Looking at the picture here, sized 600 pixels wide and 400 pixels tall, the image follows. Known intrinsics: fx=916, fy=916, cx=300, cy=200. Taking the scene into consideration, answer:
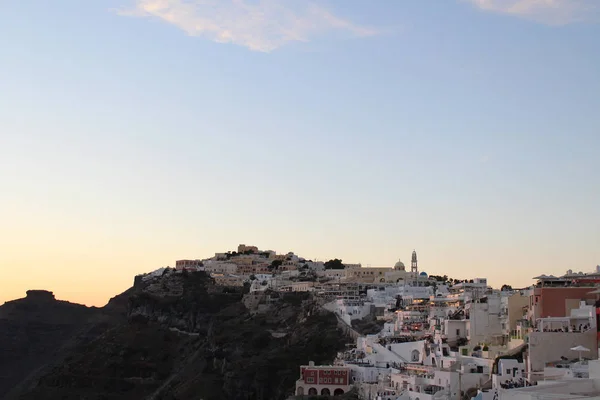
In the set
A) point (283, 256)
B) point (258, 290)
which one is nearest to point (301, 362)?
point (258, 290)

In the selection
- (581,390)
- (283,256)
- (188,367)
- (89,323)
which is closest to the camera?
A: (581,390)

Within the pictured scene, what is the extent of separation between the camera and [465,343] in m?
59.8

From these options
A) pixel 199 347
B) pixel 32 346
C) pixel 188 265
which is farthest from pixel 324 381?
pixel 32 346

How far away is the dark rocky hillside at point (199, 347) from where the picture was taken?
84.6 m

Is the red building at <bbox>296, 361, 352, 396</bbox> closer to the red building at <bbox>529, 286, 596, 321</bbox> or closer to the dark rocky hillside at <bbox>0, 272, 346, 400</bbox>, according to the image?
the dark rocky hillside at <bbox>0, 272, 346, 400</bbox>

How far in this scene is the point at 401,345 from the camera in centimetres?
6669

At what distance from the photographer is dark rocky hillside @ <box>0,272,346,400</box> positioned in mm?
84562

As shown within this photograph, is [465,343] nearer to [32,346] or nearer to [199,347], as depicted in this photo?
[199,347]

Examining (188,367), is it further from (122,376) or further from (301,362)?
(301,362)

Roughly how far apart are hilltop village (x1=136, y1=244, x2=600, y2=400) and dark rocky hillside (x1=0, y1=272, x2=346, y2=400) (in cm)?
450

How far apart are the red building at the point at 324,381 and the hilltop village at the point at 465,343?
0.24 ft

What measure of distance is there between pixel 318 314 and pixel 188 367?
17930 millimetres

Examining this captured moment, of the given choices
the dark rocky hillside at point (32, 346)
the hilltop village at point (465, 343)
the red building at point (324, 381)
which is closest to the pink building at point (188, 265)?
the dark rocky hillside at point (32, 346)

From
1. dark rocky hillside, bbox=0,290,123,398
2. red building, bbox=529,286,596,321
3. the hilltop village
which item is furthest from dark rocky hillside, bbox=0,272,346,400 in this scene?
dark rocky hillside, bbox=0,290,123,398
